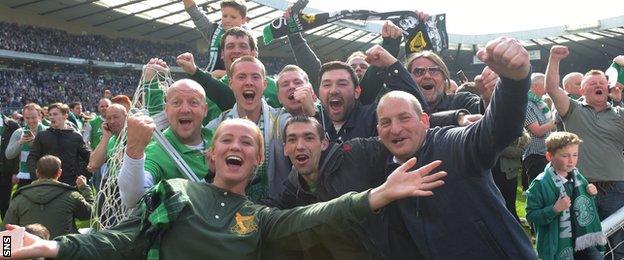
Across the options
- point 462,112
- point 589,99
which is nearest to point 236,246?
point 462,112

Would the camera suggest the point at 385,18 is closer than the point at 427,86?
No

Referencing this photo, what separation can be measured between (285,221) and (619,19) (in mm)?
35306

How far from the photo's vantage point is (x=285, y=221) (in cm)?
250

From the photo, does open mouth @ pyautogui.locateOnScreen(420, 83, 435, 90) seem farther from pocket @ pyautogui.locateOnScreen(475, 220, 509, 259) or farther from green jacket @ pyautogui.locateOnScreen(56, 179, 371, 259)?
green jacket @ pyautogui.locateOnScreen(56, 179, 371, 259)

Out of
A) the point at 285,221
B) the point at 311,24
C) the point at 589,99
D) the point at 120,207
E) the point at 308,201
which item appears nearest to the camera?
the point at 285,221

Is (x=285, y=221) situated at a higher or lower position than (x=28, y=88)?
higher

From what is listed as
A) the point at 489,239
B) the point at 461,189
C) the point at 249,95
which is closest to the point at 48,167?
the point at 249,95

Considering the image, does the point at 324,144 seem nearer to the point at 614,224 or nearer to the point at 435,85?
the point at 435,85

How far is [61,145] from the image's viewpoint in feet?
23.4

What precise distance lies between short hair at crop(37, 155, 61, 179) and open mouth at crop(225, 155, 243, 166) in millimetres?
3174

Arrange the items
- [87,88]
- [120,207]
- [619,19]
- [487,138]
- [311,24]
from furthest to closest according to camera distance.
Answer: [87,88], [619,19], [311,24], [120,207], [487,138]

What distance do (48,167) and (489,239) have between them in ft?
14.0

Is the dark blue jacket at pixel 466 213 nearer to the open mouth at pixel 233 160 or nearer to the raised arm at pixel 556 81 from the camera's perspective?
the open mouth at pixel 233 160

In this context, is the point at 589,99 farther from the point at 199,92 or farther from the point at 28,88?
the point at 28,88
